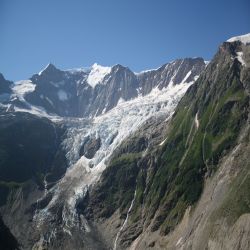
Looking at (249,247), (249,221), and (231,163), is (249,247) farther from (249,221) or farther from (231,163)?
(231,163)

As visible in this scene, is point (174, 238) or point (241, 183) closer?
point (241, 183)

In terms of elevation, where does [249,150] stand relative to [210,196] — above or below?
above

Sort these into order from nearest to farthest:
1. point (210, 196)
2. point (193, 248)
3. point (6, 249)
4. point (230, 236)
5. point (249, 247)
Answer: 1. point (6, 249)
2. point (249, 247)
3. point (230, 236)
4. point (193, 248)
5. point (210, 196)

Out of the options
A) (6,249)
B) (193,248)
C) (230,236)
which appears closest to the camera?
(6,249)

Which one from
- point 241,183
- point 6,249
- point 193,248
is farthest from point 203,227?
point 6,249

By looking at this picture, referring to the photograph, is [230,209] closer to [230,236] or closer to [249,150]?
[230,236]

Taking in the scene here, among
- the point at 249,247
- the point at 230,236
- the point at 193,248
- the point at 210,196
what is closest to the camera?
the point at 249,247

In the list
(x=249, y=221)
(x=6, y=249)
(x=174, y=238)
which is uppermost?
(x=6, y=249)

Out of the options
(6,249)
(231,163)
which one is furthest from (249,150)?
(6,249)

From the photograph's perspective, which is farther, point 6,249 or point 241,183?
point 241,183
